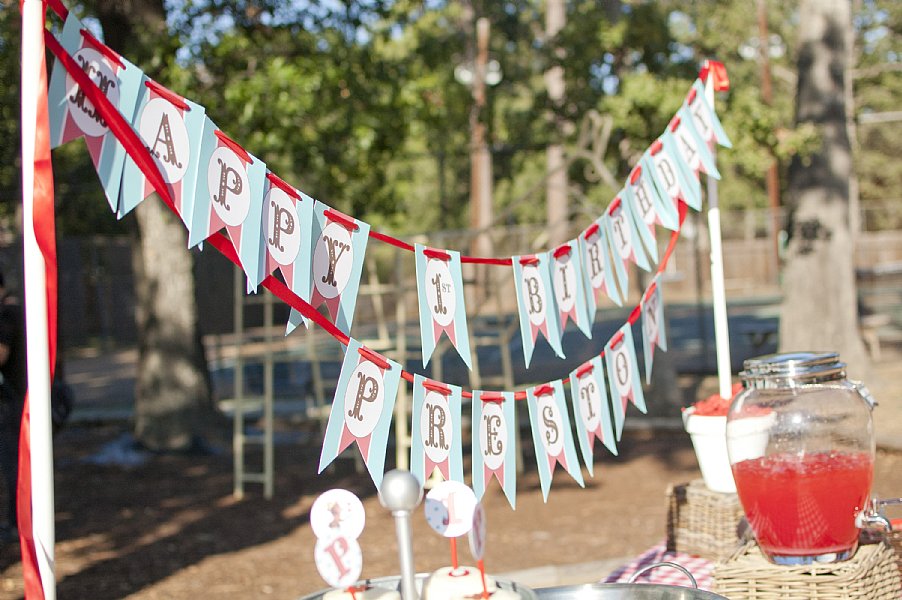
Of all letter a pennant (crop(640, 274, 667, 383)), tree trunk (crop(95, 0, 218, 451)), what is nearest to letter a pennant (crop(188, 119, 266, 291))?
letter a pennant (crop(640, 274, 667, 383))

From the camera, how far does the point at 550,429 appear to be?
2756mm

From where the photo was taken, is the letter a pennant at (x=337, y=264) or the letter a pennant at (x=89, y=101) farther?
the letter a pennant at (x=337, y=264)

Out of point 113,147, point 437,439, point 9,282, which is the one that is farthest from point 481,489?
point 9,282

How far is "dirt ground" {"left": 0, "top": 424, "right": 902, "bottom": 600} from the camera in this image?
19.1 feet

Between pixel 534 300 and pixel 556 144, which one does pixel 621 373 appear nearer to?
pixel 534 300

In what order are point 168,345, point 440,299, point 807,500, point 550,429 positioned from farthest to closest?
1. point 168,345
2. point 550,429
3. point 440,299
4. point 807,500

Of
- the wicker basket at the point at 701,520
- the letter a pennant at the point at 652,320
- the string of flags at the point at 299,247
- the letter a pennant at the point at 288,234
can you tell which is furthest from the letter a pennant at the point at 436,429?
the wicker basket at the point at 701,520

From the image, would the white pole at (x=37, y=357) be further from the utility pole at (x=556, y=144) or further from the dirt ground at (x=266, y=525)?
the utility pole at (x=556, y=144)

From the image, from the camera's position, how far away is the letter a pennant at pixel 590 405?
9.43ft

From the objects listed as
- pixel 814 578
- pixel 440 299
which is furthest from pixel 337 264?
pixel 814 578

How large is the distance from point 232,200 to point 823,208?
9.78 metres

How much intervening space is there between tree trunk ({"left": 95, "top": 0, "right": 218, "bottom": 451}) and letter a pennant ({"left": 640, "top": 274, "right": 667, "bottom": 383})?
6519 mm

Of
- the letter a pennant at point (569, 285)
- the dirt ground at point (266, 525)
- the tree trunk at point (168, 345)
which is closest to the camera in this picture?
the letter a pennant at point (569, 285)

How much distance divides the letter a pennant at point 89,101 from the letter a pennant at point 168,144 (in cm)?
2
